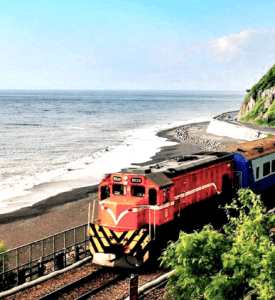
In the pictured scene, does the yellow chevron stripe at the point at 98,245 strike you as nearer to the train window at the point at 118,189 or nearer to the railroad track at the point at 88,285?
the railroad track at the point at 88,285

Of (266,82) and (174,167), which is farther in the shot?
(266,82)

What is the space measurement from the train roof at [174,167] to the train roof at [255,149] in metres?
1.16

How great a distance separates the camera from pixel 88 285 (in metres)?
16.1

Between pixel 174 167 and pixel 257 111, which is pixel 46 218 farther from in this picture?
pixel 257 111

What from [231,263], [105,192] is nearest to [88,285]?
[105,192]

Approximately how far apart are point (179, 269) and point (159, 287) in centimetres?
625

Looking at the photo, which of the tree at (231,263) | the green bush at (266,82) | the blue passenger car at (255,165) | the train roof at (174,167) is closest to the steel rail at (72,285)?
the train roof at (174,167)

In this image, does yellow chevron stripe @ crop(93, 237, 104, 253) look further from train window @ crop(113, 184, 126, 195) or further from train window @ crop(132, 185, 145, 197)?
train window @ crop(132, 185, 145, 197)

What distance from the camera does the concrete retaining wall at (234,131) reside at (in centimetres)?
6412

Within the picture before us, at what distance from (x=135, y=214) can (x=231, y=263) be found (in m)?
8.34

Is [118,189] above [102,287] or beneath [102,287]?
above

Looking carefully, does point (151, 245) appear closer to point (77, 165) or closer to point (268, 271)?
point (268, 271)

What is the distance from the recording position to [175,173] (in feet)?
59.4

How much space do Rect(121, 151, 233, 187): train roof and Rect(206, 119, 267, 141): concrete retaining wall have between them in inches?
1616
